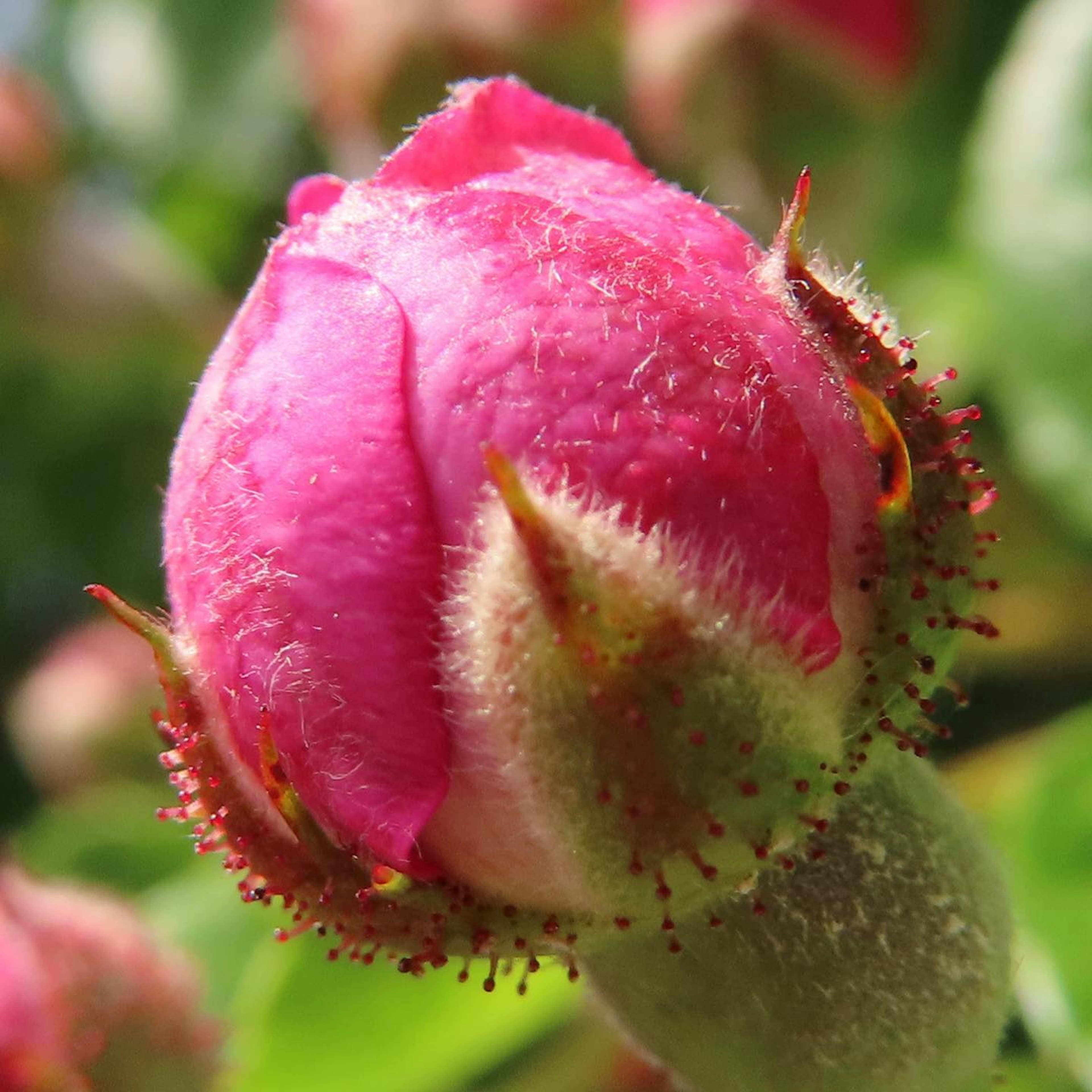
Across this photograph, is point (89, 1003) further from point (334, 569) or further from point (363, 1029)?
point (334, 569)

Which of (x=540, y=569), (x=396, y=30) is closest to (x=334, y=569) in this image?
(x=540, y=569)

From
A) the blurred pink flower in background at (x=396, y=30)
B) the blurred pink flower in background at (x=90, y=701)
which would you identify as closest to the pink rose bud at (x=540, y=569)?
the blurred pink flower in background at (x=396, y=30)

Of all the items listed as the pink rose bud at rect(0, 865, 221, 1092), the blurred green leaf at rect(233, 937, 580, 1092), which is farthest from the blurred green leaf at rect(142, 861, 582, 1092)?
the pink rose bud at rect(0, 865, 221, 1092)

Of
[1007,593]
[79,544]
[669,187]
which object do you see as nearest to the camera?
[669,187]

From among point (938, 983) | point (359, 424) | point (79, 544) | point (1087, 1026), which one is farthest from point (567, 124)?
point (79, 544)

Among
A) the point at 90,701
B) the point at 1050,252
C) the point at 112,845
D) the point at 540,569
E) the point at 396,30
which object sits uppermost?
the point at 396,30

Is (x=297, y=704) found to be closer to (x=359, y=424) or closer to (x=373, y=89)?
(x=359, y=424)
